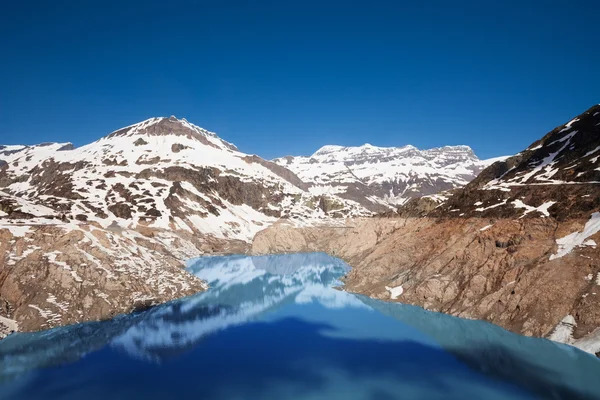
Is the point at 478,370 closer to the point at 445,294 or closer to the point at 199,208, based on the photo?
the point at 445,294

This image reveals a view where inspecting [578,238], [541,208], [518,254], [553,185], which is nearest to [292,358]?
[518,254]

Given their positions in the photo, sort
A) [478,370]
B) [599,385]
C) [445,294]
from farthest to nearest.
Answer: [445,294], [478,370], [599,385]

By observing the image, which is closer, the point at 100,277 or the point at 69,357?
the point at 69,357

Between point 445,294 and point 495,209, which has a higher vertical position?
point 495,209

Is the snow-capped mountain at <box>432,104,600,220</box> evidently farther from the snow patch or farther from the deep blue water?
the deep blue water

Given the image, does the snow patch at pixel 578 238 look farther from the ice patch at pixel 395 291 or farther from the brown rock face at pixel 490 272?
the ice patch at pixel 395 291

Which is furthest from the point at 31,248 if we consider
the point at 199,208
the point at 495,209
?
the point at 199,208
